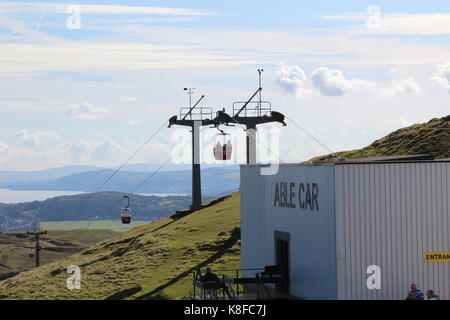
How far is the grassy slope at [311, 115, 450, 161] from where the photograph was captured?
103812 millimetres

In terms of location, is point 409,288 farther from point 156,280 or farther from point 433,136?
point 433,136

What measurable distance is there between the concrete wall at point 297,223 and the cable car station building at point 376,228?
0.04 metres

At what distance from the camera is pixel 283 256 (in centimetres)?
3584

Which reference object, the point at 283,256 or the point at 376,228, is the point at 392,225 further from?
the point at 283,256

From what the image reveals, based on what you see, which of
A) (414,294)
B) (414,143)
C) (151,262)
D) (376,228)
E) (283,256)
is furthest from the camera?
(414,143)

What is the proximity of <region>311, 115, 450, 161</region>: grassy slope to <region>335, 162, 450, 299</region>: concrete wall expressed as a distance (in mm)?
68830

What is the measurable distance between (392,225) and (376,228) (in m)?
0.63

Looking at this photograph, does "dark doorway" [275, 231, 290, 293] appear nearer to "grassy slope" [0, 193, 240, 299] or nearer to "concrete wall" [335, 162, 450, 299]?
"concrete wall" [335, 162, 450, 299]

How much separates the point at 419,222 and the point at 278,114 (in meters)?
52.8

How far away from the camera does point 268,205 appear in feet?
123

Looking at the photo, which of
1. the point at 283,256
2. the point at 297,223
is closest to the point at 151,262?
the point at 283,256

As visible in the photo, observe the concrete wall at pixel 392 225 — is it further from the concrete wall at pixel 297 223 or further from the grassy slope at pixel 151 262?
the grassy slope at pixel 151 262

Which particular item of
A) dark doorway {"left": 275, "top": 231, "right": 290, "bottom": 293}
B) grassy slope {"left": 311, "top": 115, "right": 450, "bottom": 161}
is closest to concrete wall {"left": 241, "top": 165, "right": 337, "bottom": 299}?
dark doorway {"left": 275, "top": 231, "right": 290, "bottom": 293}
